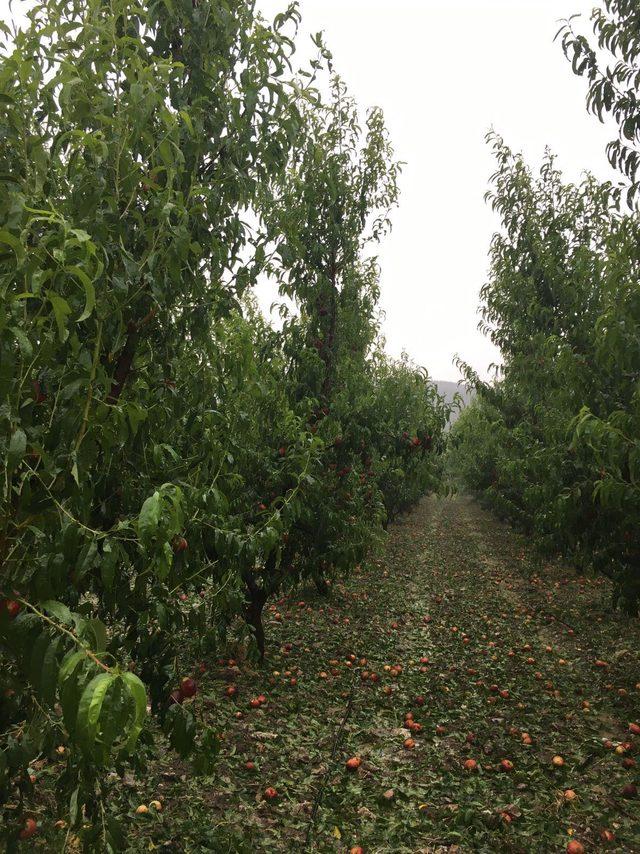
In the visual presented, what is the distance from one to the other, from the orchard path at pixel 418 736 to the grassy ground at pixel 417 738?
0.02m

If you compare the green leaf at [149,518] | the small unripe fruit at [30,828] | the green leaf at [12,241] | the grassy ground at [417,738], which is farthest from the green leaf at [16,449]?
the grassy ground at [417,738]

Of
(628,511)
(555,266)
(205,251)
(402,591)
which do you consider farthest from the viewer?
(402,591)

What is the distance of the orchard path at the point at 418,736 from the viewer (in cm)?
354

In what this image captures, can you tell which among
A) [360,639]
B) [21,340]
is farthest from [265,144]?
[360,639]

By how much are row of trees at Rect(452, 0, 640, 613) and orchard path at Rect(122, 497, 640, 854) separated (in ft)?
3.91

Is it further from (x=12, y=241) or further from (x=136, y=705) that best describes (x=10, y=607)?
(x=12, y=241)

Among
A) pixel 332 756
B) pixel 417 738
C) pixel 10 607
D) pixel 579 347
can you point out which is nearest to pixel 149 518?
pixel 10 607

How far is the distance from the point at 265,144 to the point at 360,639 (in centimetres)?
628

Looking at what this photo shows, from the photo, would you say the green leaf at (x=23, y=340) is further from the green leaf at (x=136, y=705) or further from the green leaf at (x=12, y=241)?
the green leaf at (x=136, y=705)

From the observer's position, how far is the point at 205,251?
318 cm

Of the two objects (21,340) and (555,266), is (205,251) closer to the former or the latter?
(21,340)

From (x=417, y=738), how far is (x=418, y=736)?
0.04 meters

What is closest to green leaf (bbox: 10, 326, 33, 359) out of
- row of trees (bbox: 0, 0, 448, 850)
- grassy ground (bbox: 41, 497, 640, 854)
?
row of trees (bbox: 0, 0, 448, 850)

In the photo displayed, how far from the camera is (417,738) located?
16.0 ft
